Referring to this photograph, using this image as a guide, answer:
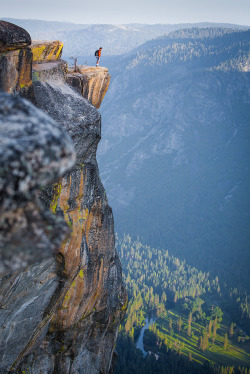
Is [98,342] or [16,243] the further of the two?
[98,342]

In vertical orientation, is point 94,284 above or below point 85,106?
below

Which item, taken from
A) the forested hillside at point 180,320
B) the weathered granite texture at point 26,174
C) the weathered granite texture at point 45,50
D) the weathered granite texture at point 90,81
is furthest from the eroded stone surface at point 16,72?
the forested hillside at point 180,320

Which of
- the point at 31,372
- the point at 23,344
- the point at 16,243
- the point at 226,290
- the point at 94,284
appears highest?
the point at 16,243

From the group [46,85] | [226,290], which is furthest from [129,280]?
[46,85]

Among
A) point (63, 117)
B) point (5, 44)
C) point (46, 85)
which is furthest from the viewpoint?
point (46, 85)

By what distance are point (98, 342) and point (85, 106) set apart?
14.8 metres

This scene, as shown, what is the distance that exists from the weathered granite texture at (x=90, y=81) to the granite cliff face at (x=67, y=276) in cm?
153

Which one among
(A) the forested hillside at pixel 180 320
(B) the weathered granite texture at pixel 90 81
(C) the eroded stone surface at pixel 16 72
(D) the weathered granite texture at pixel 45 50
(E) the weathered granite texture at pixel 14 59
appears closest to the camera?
(E) the weathered granite texture at pixel 14 59

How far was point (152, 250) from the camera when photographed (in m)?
178

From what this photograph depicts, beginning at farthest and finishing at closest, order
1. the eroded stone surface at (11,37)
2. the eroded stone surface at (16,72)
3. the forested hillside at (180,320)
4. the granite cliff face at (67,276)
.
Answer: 1. the forested hillside at (180,320)
2. the granite cliff face at (67,276)
3. the eroded stone surface at (16,72)
4. the eroded stone surface at (11,37)

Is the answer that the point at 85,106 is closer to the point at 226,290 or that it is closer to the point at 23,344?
the point at 23,344

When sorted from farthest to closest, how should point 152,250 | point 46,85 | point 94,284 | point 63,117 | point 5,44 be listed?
point 152,250 < point 94,284 < point 46,85 < point 63,117 < point 5,44

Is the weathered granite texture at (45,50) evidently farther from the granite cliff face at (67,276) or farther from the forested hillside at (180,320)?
the forested hillside at (180,320)

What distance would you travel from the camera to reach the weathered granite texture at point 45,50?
62.8ft
